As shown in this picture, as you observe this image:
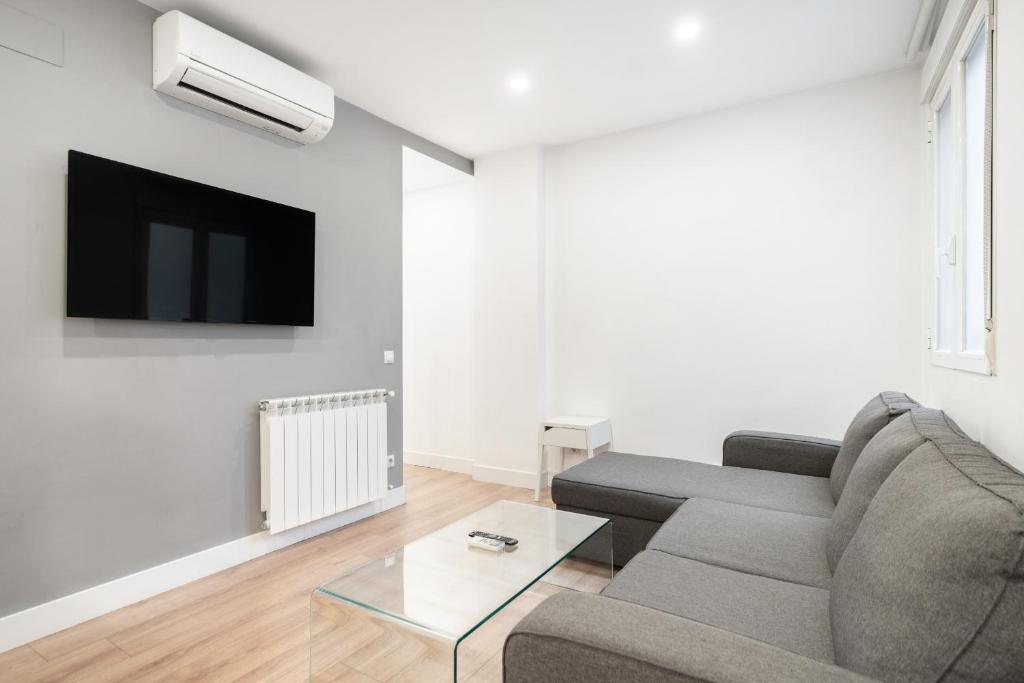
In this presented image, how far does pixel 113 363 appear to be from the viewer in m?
2.41

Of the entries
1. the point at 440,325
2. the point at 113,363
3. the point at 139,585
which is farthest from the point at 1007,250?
the point at 440,325

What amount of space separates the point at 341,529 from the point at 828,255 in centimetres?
359

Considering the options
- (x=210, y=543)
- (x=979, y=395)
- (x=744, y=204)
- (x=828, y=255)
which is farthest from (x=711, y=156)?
(x=210, y=543)

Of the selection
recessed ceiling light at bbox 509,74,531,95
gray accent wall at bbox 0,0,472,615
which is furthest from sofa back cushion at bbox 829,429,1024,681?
recessed ceiling light at bbox 509,74,531,95

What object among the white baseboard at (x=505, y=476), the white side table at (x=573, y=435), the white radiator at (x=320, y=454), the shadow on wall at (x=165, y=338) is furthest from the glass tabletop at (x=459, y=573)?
the white baseboard at (x=505, y=476)

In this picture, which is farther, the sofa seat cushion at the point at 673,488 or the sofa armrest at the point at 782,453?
the sofa armrest at the point at 782,453

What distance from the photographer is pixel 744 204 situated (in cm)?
367

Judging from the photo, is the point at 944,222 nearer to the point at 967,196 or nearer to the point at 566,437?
the point at 967,196

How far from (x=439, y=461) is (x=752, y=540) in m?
3.56

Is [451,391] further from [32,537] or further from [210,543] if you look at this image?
[32,537]

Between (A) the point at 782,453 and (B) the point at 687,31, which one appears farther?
(A) the point at 782,453

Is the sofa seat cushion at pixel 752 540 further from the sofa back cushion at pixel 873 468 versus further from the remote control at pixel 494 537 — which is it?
the remote control at pixel 494 537

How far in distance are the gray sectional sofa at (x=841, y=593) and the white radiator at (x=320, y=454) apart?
207cm

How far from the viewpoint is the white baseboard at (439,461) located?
4875 mm
